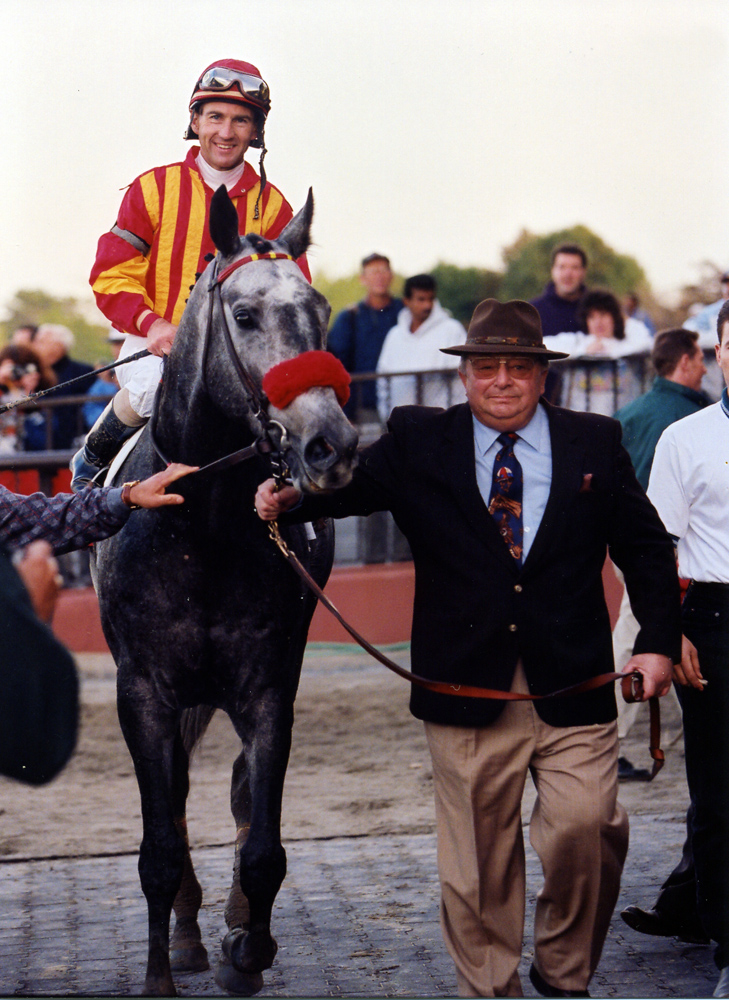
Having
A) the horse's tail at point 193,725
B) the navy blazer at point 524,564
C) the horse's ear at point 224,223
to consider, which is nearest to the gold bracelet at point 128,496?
the navy blazer at point 524,564

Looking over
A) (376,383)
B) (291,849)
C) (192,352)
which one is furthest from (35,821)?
(376,383)

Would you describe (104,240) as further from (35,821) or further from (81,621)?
(81,621)

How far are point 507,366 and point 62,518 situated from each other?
1278mm

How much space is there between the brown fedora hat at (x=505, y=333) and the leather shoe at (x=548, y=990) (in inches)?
67.2

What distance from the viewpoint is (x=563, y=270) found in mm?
8977

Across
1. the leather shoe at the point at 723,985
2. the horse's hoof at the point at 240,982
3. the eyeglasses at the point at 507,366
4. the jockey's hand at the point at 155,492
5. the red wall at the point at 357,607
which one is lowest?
the red wall at the point at 357,607

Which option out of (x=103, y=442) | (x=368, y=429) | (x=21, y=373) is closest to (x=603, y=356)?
(x=368, y=429)

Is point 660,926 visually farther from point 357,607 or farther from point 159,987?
point 357,607

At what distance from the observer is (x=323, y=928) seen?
4633mm

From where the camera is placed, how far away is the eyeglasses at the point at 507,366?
12.1 ft

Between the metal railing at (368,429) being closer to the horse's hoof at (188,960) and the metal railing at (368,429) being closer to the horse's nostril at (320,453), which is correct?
the horse's hoof at (188,960)

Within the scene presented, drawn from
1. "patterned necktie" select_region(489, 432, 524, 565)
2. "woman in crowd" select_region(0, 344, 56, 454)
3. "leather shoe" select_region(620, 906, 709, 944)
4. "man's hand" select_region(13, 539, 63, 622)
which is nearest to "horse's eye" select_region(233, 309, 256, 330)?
"patterned necktie" select_region(489, 432, 524, 565)

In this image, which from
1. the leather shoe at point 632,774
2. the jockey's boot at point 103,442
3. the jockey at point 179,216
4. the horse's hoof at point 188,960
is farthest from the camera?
the leather shoe at point 632,774

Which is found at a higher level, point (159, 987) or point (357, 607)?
point (159, 987)
